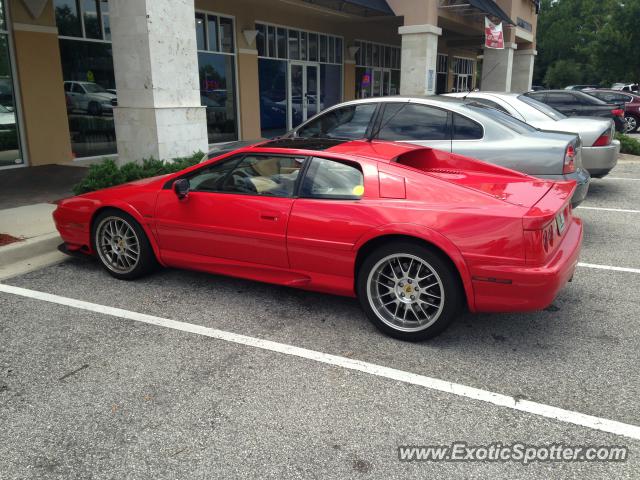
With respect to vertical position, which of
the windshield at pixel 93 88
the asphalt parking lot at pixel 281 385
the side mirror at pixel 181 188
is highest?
the windshield at pixel 93 88

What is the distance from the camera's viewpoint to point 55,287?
5086 mm

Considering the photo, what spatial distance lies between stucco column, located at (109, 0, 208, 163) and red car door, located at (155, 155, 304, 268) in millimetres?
4360

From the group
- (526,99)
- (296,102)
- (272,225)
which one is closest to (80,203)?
(272,225)

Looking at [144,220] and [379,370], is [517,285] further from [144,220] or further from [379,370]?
[144,220]

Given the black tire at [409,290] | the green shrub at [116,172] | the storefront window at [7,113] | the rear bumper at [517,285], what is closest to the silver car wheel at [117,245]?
the green shrub at [116,172]

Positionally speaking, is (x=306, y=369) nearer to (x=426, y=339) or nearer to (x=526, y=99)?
(x=426, y=339)

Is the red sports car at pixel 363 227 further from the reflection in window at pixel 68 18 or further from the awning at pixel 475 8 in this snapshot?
the awning at pixel 475 8

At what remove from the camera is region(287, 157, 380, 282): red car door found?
4020 millimetres

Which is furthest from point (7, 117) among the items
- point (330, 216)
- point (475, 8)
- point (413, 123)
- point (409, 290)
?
point (475, 8)

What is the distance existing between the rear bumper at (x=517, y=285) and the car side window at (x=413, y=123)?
3222 mm

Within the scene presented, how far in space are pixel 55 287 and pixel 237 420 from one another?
114 inches

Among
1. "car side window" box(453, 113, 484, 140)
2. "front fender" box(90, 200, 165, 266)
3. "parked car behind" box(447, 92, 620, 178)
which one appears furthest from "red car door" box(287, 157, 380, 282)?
"parked car behind" box(447, 92, 620, 178)

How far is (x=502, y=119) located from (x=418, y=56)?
10.2 metres

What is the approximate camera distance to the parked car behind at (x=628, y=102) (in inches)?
840
